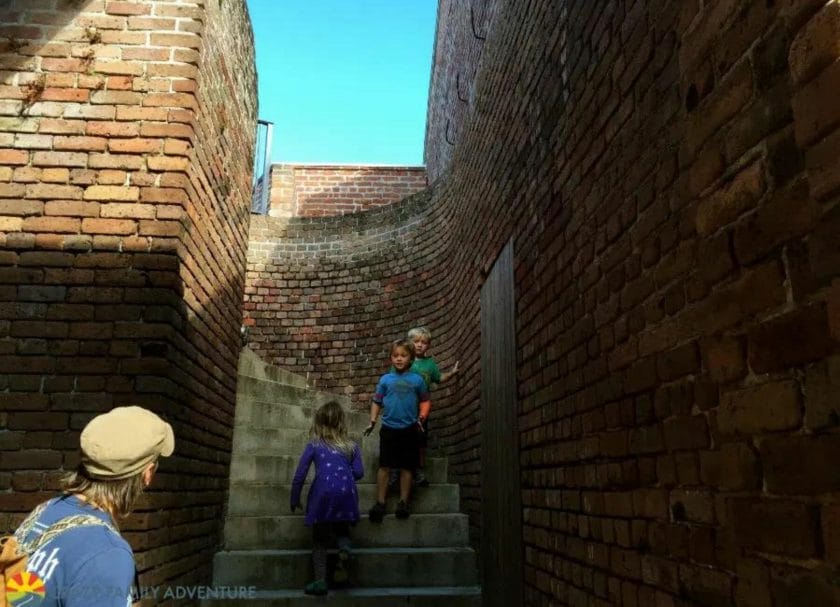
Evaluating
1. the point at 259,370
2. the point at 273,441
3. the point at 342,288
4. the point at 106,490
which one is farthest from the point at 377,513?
the point at 342,288

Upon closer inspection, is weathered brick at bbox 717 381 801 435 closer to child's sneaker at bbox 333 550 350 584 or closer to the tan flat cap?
the tan flat cap

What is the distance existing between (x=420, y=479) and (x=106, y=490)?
374cm

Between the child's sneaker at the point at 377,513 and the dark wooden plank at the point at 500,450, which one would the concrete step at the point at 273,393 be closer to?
the child's sneaker at the point at 377,513

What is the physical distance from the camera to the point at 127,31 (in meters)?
3.73

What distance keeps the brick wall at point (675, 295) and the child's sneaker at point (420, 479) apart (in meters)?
1.64

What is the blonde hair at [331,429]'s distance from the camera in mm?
4586

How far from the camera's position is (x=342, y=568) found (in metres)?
4.38

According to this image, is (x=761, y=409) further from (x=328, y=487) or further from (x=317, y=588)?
(x=317, y=588)

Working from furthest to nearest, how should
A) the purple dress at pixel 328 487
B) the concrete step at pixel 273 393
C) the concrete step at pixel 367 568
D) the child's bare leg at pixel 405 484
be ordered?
the concrete step at pixel 273 393
the child's bare leg at pixel 405 484
the concrete step at pixel 367 568
the purple dress at pixel 328 487

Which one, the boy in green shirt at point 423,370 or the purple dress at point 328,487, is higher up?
the boy in green shirt at point 423,370

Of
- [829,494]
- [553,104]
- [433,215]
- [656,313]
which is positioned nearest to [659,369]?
[656,313]

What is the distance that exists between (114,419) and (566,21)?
286 centimetres

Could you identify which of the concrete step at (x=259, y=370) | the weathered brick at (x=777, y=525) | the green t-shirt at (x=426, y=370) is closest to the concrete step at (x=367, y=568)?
the green t-shirt at (x=426, y=370)

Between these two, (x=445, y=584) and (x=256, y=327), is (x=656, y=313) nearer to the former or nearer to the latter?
(x=445, y=584)
